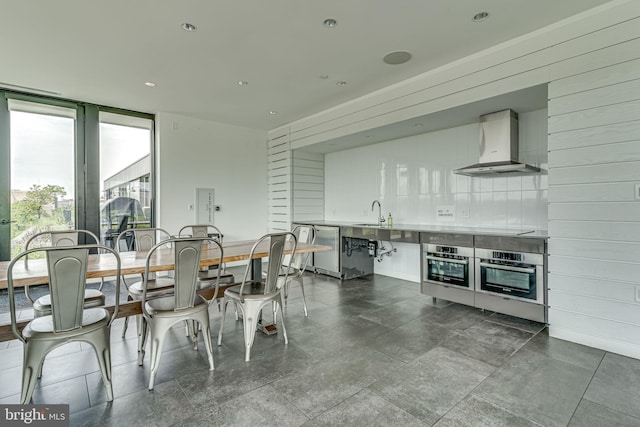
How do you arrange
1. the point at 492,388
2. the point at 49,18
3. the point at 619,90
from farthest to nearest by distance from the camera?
the point at 49,18 < the point at 619,90 < the point at 492,388

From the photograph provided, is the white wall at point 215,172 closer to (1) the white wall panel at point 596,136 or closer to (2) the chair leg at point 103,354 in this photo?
(2) the chair leg at point 103,354

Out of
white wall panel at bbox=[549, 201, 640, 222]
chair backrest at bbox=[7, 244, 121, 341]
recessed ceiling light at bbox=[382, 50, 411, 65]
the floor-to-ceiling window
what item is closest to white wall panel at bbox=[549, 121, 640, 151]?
white wall panel at bbox=[549, 201, 640, 222]

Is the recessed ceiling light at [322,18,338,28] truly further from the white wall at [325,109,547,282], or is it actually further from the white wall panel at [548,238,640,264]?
the white wall panel at [548,238,640,264]

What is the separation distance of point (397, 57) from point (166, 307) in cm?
325

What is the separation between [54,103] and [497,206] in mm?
6422

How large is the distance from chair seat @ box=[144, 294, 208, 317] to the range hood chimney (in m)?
3.16

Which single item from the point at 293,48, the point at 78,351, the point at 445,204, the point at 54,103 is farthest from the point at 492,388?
the point at 54,103

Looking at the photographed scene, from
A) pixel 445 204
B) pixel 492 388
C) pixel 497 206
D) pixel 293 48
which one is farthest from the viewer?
pixel 445 204

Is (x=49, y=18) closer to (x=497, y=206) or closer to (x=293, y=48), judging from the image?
(x=293, y=48)

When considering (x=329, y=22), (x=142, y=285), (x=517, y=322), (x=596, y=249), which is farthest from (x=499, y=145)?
(x=142, y=285)

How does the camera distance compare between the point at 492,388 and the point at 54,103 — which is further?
the point at 54,103

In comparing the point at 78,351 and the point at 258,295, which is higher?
the point at 258,295

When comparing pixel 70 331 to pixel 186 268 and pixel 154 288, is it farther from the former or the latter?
pixel 154 288

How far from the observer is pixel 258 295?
2.55m
